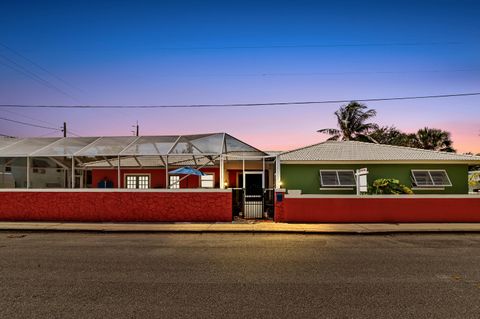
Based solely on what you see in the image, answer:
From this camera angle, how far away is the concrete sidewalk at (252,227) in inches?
545

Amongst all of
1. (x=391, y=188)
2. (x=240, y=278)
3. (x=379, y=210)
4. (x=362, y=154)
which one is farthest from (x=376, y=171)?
(x=240, y=278)

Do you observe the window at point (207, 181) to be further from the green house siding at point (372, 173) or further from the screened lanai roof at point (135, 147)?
the screened lanai roof at point (135, 147)

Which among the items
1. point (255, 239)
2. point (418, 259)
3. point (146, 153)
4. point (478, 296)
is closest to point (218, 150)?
point (146, 153)

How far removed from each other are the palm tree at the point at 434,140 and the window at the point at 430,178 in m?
23.3

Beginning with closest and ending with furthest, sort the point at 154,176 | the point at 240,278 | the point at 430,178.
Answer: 1. the point at 240,278
2. the point at 430,178
3. the point at 154,176

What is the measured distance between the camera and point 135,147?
18328 mm

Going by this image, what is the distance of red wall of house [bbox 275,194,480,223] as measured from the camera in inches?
630

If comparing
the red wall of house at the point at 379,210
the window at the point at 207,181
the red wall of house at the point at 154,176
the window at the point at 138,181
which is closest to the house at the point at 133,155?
the window at the point at 207,181

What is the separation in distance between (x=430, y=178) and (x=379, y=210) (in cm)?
706

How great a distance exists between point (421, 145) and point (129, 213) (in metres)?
37.5

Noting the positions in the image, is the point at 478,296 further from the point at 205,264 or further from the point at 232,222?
the point at 232,222

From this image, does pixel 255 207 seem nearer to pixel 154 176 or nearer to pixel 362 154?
pixel 362 154

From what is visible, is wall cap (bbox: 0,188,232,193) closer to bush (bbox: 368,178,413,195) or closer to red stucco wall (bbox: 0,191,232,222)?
red stucco wall (bbox: 0,191,232,222)

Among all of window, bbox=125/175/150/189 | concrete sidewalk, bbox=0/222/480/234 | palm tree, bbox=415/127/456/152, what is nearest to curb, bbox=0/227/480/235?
concrete sidewalk, bbox=0/222/480/234
